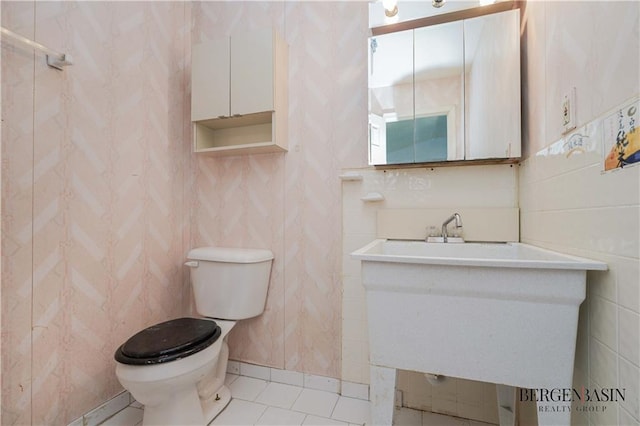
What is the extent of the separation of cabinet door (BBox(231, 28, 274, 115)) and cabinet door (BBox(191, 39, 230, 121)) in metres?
0.05

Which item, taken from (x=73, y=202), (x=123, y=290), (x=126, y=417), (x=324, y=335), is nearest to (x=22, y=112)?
(x=73, y=202)

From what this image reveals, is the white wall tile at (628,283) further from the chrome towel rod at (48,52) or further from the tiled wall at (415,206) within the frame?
the chrome towel rod at (48,52)

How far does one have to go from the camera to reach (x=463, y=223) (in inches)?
50.8

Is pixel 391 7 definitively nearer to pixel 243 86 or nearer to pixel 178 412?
pixel 243 86

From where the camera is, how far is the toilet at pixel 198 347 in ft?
3.41

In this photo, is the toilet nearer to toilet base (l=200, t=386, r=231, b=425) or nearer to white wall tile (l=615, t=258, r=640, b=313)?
toilet base (l=200, t=386, r=231, b=425)

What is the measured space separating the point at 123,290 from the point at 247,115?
3.57ft

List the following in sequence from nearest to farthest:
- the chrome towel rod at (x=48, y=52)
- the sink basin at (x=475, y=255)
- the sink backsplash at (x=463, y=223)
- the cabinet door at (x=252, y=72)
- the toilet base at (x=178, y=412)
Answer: the sink basin at (x=475, y=255), the chrome towel rod at (x=48, y=52), the toilet base at (x=178, y=412), the sink backsplash at (x=463, y=223), the cabinet door at (x=252, y=72)

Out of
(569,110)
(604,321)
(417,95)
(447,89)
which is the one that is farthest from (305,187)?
(604,321)

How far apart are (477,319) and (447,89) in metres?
0.98

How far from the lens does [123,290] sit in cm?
139

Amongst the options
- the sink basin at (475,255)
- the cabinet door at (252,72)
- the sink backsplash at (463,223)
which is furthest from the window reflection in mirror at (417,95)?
the cabinet door at (252,72)

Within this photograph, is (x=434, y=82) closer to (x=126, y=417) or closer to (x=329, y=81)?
(x=329, y=81)

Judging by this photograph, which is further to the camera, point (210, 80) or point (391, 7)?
point (210, 80)
